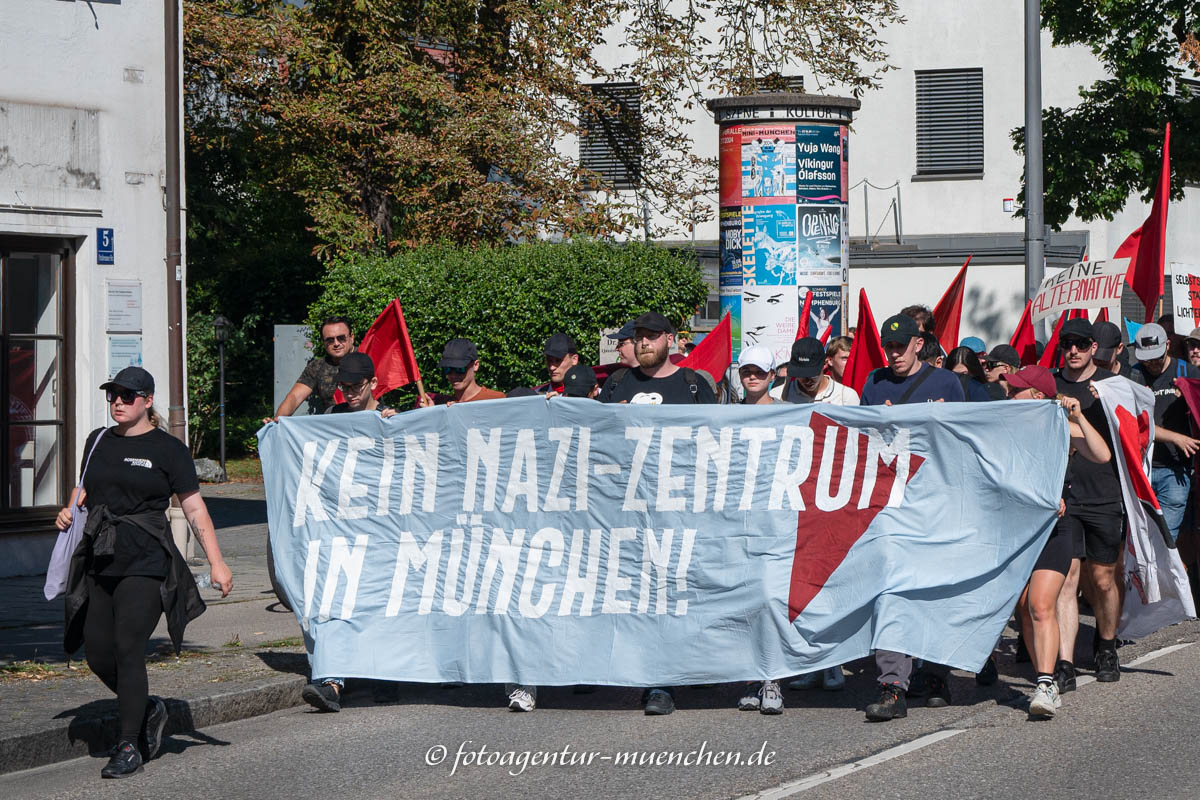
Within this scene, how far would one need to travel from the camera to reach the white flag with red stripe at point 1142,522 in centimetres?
820

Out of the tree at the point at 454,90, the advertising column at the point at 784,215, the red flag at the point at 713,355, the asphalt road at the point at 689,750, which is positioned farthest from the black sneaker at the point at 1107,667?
the tree at the point at 454,90

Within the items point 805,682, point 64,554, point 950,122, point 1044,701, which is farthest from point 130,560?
point 950,122

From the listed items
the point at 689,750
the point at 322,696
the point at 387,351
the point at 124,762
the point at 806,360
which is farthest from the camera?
the point at 387,351

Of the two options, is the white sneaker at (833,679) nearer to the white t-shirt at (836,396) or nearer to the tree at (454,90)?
the white t-shirt at (836,396)

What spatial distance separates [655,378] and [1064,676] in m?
2.67

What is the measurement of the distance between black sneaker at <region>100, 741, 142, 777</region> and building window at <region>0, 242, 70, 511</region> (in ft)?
20.5

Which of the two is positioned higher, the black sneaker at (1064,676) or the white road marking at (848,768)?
the black sneaker at (1064,676)

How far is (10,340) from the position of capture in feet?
→ 40.5

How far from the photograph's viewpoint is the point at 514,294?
1809cm

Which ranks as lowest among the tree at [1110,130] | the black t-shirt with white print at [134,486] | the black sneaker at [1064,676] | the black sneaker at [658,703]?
the black sneaker at [658,703]

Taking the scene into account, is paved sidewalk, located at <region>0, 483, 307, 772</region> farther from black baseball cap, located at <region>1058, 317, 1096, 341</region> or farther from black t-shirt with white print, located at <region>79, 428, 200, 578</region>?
black baseball cap, located at <region>1058, 317, 1096, 341</region>

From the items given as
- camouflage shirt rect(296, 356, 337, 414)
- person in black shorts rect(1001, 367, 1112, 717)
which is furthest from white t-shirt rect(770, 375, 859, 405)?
camouflage shirt rect(296, 356, 337, 414)

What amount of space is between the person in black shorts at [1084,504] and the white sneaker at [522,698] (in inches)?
108

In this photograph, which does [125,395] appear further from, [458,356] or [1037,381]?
[1037,381]
